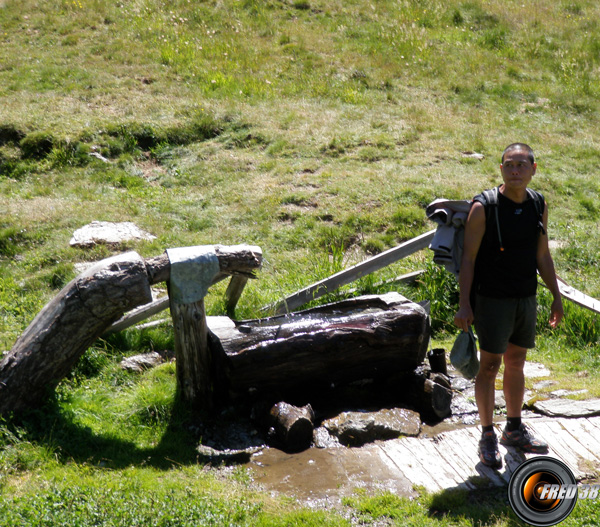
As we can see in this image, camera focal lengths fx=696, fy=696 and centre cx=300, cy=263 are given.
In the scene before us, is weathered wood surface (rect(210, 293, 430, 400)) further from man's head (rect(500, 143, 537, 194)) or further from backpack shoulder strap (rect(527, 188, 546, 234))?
man's head (rect(500, 143, 537, 194))

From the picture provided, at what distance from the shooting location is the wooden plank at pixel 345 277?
311 inches

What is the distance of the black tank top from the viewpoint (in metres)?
4.94

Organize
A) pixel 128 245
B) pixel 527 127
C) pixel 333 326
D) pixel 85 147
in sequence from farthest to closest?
pixel 527 127, pixel 85 147, pixel 128 245, pixel 333 326

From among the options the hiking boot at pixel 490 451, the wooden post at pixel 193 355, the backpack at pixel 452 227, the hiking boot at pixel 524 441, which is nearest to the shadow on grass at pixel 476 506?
the hiking boot at pixel 490 451

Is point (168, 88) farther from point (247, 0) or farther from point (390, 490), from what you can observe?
point (390, 490)

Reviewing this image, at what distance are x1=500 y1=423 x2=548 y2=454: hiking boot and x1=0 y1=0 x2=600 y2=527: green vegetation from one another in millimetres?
664

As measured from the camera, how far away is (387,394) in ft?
22.8

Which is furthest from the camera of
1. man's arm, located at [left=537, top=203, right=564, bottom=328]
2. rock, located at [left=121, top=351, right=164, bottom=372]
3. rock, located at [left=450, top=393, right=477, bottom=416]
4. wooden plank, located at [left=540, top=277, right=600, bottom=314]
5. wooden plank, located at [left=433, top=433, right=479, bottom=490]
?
wooden plank, located at [left=540, top=277, right=600, bottom=314]

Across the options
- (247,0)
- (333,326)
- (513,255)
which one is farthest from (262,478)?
(247,0)

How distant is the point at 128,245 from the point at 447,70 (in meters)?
10.1

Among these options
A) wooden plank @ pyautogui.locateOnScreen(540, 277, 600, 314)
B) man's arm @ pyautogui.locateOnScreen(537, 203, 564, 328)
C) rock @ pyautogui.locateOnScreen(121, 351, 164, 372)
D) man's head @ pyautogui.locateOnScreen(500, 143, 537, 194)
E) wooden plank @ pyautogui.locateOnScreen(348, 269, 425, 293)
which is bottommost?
rock @ pyautogui.locateOnScreen(121, 351, 164, 372)

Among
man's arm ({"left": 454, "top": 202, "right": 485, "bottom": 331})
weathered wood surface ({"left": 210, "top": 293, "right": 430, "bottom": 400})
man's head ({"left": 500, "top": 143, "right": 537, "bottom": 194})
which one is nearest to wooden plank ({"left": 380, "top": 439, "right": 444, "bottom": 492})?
weathered wood surface ({"left": 210, "top": 293, "right": 430, "bottom": 400})

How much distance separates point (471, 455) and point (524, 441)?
0.43m
